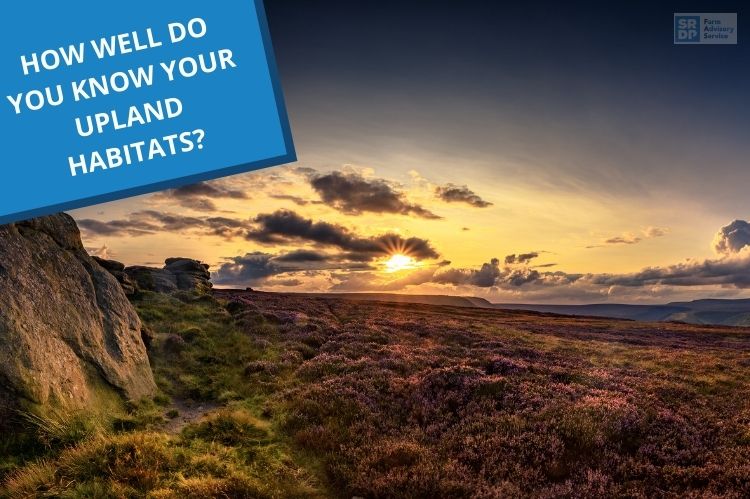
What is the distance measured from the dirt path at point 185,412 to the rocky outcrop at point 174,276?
Answer: 69.6 feet

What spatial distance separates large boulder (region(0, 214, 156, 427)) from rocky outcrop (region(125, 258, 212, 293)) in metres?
18.6

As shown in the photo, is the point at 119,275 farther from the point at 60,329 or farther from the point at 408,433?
the point at 408,433

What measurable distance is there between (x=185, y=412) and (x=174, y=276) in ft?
137

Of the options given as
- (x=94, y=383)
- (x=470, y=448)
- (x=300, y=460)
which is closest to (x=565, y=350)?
(x=470, y=448)

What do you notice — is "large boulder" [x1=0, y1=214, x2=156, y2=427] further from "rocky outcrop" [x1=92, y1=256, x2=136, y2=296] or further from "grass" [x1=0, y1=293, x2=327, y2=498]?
"rocky outcrop" [x1=92, y1=256, x2=136, y2=296]

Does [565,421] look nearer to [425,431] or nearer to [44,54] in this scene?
[425,431]

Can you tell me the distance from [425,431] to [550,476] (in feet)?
12.5

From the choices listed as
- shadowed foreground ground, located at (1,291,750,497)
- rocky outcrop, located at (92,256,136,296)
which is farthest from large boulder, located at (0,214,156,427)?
rocky outcrop, located at (92,256,136,296)

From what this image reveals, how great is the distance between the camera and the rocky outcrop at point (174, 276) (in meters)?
43.4

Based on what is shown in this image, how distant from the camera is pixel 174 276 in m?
52.7

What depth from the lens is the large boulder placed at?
10742 mm

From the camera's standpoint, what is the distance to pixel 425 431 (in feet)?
42.6

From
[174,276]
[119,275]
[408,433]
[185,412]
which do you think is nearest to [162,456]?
[185,412]

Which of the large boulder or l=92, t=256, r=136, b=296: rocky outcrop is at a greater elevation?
l=92, t=256, r=136, b=296: rocky outcrop
